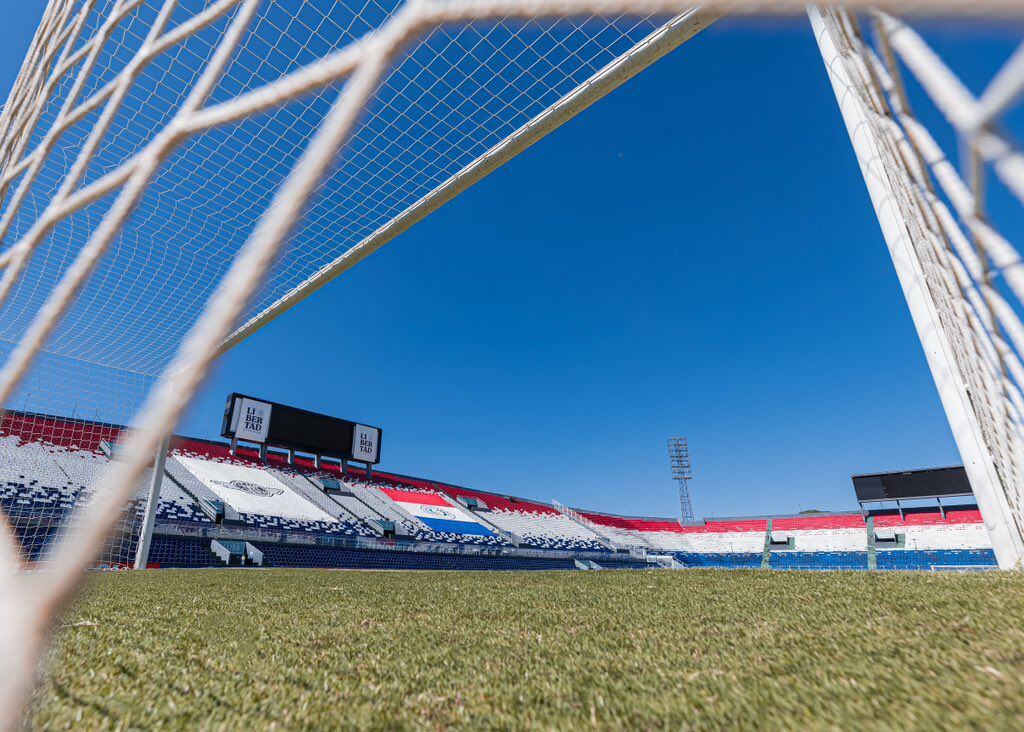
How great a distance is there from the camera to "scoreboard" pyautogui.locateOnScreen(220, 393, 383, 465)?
1886cm

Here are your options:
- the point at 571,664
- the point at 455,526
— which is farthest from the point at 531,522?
the point at 571,664

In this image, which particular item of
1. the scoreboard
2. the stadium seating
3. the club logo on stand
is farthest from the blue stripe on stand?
the club logo on stand

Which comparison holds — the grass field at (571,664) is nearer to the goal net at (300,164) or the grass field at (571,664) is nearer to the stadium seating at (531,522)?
the goal net at (300,164)

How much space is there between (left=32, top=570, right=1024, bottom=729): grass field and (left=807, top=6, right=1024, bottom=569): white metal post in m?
0.37

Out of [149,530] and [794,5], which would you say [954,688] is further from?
[149,530]

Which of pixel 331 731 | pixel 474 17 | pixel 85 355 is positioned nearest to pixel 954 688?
pixel 331 731

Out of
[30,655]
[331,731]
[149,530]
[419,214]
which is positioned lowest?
[331,731]

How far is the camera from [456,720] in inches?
46.8

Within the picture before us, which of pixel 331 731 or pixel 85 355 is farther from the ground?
pixel 85 355

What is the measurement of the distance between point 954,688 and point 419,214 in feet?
13.1

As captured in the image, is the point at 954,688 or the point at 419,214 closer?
the point at 954,688

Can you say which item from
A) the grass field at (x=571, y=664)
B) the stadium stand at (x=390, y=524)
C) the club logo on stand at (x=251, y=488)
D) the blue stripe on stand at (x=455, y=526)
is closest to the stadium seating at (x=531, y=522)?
the stadium stand at (x=390, y=524)

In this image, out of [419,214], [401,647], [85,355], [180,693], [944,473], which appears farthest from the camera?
[944,473]

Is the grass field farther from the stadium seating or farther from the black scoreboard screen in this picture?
the black scoreboard screen
